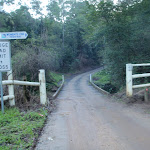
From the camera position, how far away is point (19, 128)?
4473 millimetres

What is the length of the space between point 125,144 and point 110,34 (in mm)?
8810

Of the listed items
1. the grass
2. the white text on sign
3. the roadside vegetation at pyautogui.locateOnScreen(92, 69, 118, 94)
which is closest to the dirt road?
the grass

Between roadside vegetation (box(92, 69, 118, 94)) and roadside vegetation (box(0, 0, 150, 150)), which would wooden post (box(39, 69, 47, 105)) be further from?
roadside vegetation (box(92, 69, 118, 94))

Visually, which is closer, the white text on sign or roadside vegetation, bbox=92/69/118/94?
the white text on sign

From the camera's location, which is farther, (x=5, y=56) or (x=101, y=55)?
(x=101, y=55)

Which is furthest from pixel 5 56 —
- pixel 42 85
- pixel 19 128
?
pixel 19 128

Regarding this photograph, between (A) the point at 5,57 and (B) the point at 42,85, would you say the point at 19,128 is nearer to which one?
(A) the point at 5,57

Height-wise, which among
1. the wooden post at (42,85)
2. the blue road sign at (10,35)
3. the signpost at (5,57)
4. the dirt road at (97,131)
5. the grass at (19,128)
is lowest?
the dirt road at (97,131)

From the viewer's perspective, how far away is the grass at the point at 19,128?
12.1ft

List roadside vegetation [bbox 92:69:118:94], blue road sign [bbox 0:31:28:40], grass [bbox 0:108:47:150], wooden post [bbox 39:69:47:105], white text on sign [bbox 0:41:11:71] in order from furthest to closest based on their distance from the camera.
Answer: roadside vegetation [bbox 92:69:118:94] → wooden post [bbox 39:69:47:105] → blue road sign [bbox 0:31:28:40] → white text on sign [bbox 0:41:11:71] → grass [bbox 0:108:47:150]

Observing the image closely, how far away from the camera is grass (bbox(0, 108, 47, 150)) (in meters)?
3.68

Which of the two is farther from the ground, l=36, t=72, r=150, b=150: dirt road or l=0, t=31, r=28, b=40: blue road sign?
l=0, t=31, r=28, b=40: blue road sign

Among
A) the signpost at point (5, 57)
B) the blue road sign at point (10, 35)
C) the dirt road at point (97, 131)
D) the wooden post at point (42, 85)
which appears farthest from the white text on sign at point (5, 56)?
the dirt road at point (97, 131)

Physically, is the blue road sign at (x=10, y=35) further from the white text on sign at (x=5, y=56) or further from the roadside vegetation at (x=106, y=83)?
the roadside vegetation at (x=106, y=83)
